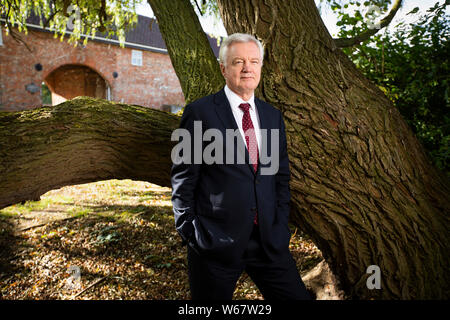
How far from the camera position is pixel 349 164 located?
2564mm

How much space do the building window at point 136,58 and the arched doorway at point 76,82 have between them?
2266 millimetres

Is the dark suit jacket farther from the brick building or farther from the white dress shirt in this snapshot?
the brick building

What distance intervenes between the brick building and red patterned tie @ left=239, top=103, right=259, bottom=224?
47.9 feet

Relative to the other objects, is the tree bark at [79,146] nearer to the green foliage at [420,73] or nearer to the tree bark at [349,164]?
the tree bark at [349,164]

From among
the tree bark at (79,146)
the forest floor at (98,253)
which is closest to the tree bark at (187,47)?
the tree bark at (79,146)

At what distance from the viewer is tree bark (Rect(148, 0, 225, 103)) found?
9.96ft

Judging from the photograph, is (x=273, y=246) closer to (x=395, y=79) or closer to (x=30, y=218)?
(x=395, y=79)

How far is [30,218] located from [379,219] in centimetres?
623

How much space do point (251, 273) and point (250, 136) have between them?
90 centimetres

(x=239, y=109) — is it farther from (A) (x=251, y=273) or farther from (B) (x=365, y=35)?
(B) (x=365, y=35)

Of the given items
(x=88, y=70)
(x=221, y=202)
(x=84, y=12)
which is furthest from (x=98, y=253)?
(x=88, y=70)

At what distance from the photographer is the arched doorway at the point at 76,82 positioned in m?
19.6

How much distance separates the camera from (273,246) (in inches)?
77.9
